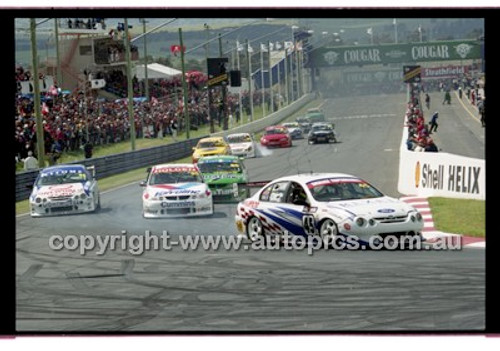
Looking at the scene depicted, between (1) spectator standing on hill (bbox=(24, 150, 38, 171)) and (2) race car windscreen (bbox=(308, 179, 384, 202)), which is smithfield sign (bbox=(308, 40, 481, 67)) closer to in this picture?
(2) race car windscreen (bbox=(308, 179, 384, 202))

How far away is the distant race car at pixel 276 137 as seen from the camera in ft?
47.0

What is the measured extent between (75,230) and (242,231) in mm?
1894

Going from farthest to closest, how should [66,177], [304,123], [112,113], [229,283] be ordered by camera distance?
[304,123] → [66,177] → [112,113] → [229,283]

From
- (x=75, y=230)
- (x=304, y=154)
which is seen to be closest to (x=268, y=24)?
(x=304, y=154)

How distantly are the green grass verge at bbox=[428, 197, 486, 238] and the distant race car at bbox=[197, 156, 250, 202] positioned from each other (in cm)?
251

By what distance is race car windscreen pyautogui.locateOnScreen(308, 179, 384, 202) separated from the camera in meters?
14.1

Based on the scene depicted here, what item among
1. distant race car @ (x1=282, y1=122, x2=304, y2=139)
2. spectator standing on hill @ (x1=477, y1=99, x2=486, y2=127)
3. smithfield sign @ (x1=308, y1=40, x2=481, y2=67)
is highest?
smithfield sign @ (x1=308, y1=40, x2=481, y2=67)

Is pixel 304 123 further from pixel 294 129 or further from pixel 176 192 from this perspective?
pixel 176 192

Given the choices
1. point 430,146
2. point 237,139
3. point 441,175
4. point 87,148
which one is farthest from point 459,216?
point 87,148

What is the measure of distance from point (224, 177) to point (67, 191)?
195 centimetres

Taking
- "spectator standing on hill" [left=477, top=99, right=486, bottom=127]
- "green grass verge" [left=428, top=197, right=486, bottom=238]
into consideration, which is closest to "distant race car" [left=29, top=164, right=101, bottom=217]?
"green grass verge" [left=428, top=197, right=486, bottom=238]

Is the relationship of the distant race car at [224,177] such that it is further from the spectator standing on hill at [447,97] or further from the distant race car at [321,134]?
the spectator standing on hill at [447,97]

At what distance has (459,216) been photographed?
1398cm

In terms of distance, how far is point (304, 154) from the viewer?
1407 cm
